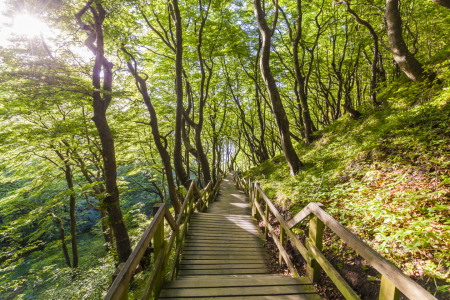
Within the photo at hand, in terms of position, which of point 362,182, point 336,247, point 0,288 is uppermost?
point 362,182

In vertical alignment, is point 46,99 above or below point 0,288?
above

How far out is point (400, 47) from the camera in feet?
16.5

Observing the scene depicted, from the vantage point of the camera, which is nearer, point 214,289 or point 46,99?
point 214,289

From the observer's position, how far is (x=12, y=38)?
211 inches

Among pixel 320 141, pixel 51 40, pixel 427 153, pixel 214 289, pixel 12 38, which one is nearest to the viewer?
pixel 214 289

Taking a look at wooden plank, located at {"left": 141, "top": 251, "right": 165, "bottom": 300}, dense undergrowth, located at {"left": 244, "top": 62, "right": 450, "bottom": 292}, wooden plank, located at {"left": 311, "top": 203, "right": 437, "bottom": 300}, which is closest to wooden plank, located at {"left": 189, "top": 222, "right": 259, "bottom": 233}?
dense undergrowth, located at {"left": 244, "top": 62, "right": 450, "bottom": 292}

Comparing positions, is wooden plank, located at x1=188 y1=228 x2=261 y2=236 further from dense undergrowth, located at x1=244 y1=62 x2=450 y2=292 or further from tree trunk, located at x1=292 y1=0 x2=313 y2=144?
tree trunk, located at x1=292 y1=0 x2=313 y2=144

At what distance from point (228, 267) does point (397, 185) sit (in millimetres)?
3467

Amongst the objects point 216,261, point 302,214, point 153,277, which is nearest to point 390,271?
point 302,214

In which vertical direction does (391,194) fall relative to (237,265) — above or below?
above

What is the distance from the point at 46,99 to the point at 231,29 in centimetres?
841

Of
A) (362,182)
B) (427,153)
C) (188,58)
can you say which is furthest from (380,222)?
(188,58)

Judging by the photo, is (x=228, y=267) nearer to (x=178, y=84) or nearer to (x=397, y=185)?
(x=397, y=185)

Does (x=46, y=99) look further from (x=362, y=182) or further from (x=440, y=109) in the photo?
(x=440, y=109)
